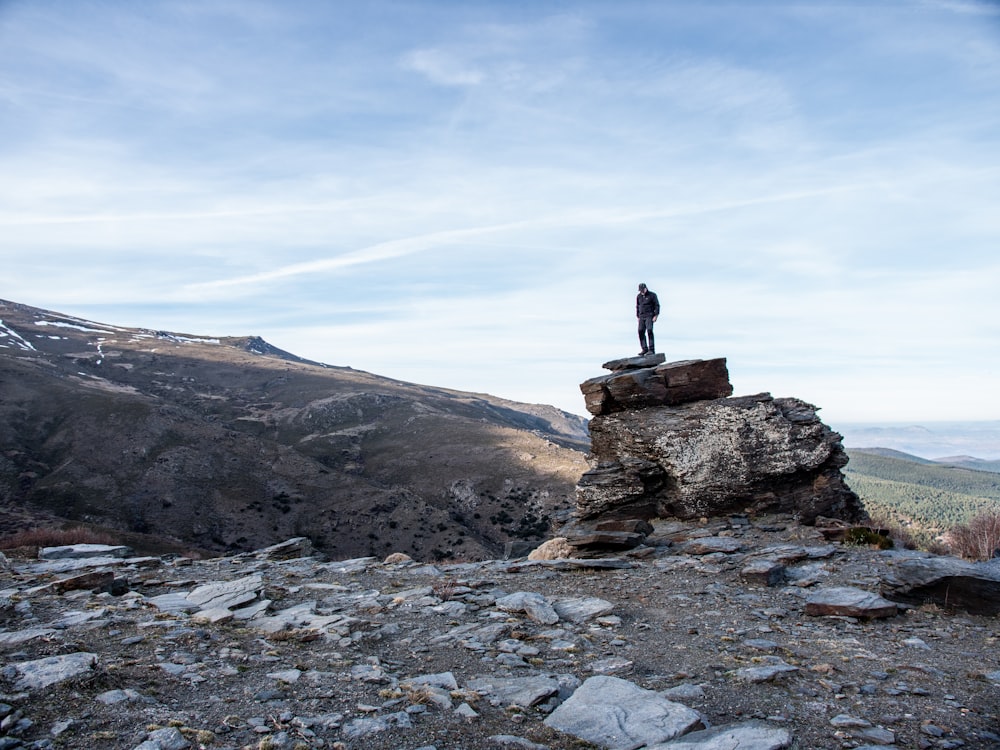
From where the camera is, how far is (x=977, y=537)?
19.9 meters

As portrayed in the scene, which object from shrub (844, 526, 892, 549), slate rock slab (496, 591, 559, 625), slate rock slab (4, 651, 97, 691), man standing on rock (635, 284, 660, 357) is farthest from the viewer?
man standing on rock (635, 284, 660, 357)

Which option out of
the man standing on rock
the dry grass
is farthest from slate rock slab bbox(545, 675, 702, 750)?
the dry grass

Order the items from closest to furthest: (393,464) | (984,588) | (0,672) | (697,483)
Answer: (0,672) → (984,588) → (697,483) → (393,464)

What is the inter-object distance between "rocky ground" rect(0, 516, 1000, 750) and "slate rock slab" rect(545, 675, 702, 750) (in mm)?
32

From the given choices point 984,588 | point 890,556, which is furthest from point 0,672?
point 890,556

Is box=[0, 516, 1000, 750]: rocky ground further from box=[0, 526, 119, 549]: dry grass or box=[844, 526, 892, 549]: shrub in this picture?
box=[0, 526, 119, 549]: dry grass

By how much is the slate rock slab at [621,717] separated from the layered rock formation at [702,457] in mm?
9842

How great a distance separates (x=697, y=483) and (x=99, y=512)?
7305cm

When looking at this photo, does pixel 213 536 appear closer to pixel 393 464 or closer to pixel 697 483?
pixel 393 464

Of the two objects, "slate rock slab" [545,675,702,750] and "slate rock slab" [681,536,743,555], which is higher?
"slate rock slab" [545,675,702,750]

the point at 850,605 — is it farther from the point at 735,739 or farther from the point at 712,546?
the point at 735,739

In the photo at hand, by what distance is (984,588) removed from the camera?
38.5ft

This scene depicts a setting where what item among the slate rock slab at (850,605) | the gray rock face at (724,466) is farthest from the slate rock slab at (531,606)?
the gray rock face at (724,466)

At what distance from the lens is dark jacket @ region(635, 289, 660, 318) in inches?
938
